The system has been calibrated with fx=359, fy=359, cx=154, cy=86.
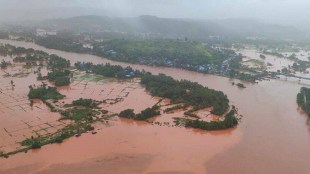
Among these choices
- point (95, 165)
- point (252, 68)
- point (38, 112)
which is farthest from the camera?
point (252, 68)

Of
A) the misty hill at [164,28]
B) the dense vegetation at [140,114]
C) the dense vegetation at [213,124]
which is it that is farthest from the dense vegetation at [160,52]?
the misty hill at [164,28]

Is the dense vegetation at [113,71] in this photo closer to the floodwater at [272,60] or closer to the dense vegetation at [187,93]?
the dense vegetation at [187,93]

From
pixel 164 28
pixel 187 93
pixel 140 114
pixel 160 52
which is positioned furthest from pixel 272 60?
pixel 164 28

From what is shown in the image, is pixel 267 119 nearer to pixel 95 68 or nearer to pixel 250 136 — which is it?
pixel 250 136

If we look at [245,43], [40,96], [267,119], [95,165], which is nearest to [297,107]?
[267,119]

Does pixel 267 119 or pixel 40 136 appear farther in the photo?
pixel 267 119

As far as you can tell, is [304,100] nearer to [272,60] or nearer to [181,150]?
[181,150]

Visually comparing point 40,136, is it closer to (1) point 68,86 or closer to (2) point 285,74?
(1) point 68,86

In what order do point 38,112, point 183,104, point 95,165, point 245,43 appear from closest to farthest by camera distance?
point 95,165
point 38,112
point 183,104
point 245,43
